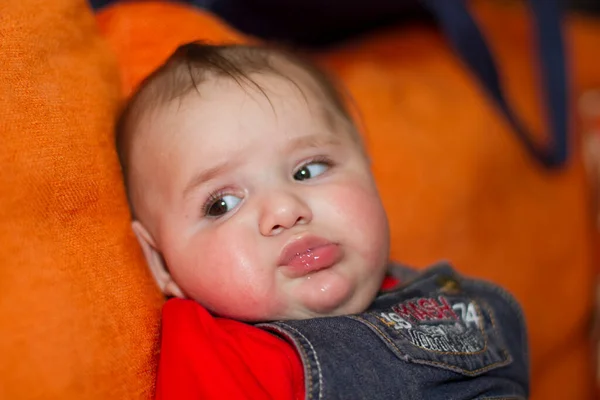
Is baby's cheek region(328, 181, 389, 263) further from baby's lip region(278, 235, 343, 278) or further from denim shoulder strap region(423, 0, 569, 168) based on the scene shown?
denim shoulder strap region(423, 0, 569, 168)

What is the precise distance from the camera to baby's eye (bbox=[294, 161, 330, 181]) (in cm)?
82

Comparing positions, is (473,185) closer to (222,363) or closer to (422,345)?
(422,345)

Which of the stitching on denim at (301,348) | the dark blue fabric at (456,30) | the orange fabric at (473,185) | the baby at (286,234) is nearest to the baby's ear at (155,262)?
the baby at (286,234)

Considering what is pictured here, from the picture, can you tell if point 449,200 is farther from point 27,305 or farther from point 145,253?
point 27,305

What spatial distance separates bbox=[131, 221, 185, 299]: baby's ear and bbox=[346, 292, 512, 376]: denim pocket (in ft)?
0.75

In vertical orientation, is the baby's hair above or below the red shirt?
above

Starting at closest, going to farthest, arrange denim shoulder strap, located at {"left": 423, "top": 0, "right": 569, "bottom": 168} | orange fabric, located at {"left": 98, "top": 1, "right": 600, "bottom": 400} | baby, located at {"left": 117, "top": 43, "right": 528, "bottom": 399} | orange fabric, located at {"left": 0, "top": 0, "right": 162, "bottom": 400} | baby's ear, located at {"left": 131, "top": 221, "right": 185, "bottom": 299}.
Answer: orange fabric, located at {"left": 0, "top": 0, "right": 162, "bottom": 400}, baby, located at {"left": 117, "top": 43, "right": 528, "bottom": 399}, baby's ear, located at {"left": 131, "top": 221, "right": 185, "bottom": 299}, orange fabric, located at {"left": 98, "top": 1, "right": 600, "bottom": 400}, denim shoulder strap, located at {"left": 423, "top": 0, "right": 569, "bottom": 168}

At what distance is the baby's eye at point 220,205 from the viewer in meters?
0.79

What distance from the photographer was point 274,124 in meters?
0.80

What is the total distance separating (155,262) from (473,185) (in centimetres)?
66

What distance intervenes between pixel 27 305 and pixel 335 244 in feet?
1.06

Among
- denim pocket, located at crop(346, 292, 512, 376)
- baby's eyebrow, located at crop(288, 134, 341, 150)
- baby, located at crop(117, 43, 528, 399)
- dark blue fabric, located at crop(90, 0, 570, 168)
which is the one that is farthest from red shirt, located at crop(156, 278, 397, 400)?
dark blue fabric, located at crop(90, 0, 570, 168)

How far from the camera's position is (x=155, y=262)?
2.83 ft

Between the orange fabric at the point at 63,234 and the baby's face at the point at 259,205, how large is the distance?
55 mm
